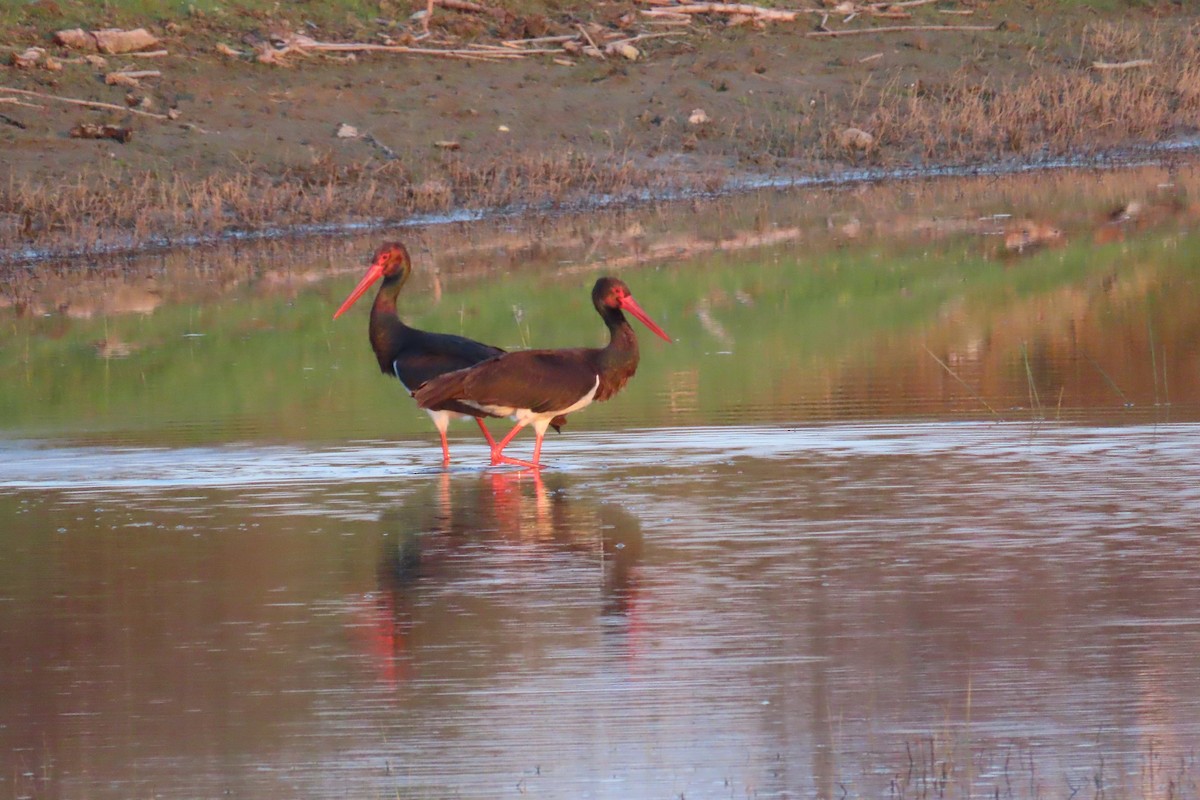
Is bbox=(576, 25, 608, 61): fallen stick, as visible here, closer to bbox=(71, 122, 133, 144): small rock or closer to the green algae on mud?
the green algae on mud

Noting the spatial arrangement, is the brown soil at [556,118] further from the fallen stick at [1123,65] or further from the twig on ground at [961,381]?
the twig on ground at [961,381]

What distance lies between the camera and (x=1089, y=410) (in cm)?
1200

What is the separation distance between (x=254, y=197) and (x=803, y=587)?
671 inches

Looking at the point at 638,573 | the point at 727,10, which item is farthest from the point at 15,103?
the point at 638,573

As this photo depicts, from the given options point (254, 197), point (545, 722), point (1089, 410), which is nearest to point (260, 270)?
point (254, 197)

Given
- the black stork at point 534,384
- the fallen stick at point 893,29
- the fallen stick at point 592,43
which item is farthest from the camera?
the fallen stick at point 893,29

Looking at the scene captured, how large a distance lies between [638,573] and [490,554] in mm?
744

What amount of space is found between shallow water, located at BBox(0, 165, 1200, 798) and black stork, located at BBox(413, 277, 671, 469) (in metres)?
0.33

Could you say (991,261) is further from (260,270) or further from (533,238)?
(260,270)

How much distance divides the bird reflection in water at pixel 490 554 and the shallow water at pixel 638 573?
25 mm

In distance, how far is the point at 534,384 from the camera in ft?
35.5

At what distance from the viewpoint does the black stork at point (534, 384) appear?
1083 cm

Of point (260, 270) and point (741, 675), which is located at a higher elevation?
point (260, 270)

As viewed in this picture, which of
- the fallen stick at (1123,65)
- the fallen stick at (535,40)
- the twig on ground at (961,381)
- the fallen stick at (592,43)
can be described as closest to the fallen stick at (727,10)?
the fallen stick at (592,43)
